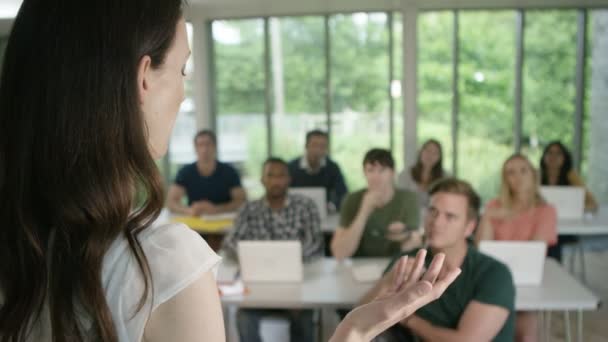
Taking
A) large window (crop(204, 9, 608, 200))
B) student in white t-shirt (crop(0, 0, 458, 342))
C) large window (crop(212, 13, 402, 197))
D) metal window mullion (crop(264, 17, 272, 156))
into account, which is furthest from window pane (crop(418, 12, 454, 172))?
student in white t-shirt (crop(0, 0, 458, 342))

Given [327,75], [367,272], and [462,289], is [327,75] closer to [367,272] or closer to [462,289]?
[367,272]

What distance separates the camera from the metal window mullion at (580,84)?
808 cm

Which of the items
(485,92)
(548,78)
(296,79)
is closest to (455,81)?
(485,92)

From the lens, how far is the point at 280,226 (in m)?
3.94

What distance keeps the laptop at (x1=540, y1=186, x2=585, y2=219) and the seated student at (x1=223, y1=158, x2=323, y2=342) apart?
7.27 ft

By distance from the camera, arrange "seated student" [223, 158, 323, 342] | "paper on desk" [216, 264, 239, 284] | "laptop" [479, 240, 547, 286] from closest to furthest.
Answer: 1. "laptop" [479, 240, 547, 286]
2. "paper on desk" [216, 264, 239, 284]
3. "seated student" [223, 158, 323, 342]

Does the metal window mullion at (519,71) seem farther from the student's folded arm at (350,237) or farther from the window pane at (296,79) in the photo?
the student's folded arm at (350,237)

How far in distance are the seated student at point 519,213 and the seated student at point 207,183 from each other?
2.22m

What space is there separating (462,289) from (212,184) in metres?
3.23

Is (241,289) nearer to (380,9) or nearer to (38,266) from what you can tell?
(38,266)

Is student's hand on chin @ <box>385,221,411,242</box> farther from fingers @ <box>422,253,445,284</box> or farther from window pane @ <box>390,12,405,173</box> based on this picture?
window pane @ <box>390,12,405,173</box>

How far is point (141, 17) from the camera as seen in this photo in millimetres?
633

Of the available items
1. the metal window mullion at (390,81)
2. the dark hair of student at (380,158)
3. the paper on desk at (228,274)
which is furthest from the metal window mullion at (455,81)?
the paper on desk at (228,274)

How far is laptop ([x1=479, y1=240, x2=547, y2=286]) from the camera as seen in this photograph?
3125mm
